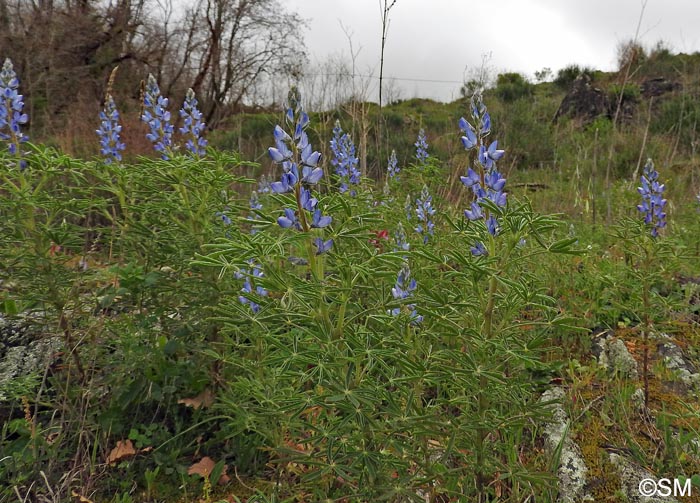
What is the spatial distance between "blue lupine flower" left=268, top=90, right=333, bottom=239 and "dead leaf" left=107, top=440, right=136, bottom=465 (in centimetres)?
129

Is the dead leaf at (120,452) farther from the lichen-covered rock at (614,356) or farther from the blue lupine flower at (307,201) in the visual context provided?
the lichen-covered rock at (614,356)

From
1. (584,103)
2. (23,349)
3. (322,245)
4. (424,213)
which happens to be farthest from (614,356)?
(584,103)

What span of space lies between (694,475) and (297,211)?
1622mm

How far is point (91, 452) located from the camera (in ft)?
6.21

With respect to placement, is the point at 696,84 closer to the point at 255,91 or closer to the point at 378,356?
the point at 255,91

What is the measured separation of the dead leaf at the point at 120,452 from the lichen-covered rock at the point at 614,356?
83.1 inches

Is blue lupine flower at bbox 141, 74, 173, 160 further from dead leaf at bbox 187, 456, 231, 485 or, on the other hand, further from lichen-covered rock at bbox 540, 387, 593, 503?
lichen-covered rock at bbox 540, 387, 593, 503

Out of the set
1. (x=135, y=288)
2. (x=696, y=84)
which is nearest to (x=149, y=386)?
(x=135, y=288)

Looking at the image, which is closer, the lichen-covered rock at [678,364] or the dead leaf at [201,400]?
the dead leaf at [201,400]

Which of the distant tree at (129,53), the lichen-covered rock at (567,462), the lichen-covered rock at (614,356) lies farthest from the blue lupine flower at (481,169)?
the distant tree at (129,53)

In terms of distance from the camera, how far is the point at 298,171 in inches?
46.3

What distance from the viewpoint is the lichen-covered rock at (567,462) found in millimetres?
1651

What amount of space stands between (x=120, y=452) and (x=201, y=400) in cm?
35

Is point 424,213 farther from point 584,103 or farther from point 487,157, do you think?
point 584,103
